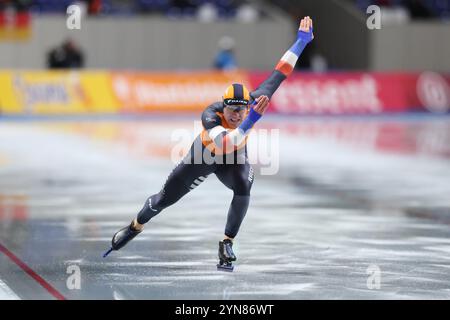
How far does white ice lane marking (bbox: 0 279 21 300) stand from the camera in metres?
8.45

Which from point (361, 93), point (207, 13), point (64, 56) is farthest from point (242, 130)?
point (207, 13)

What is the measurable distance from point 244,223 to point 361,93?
1852 cm

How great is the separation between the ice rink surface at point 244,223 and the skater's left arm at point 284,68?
1618 mm

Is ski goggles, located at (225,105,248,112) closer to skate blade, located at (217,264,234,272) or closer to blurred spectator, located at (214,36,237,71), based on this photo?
skate blade, located at (217,264,234,272)

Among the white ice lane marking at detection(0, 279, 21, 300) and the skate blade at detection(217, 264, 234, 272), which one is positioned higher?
the skate blade at detection(217, 264, 234, 272)

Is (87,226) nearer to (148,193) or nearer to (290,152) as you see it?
(148,193)

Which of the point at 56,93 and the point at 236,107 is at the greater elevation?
the point at 56,93

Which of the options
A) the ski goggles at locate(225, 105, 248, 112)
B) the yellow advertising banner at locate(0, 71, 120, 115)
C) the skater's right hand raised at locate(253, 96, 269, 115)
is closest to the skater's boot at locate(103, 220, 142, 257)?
the ski goggles at locate(225, 105, 248, 112)

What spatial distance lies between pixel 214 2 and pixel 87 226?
74.9 ft

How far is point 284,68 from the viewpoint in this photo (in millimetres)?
10047

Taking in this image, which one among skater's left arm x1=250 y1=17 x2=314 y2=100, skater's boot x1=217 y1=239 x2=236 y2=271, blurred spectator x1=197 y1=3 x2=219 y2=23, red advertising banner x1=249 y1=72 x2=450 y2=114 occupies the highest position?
blurred spectator x1=197 y1=3 x2=219 y2=23

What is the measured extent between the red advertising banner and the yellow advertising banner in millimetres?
4240

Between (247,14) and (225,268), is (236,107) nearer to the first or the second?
(225,268)
